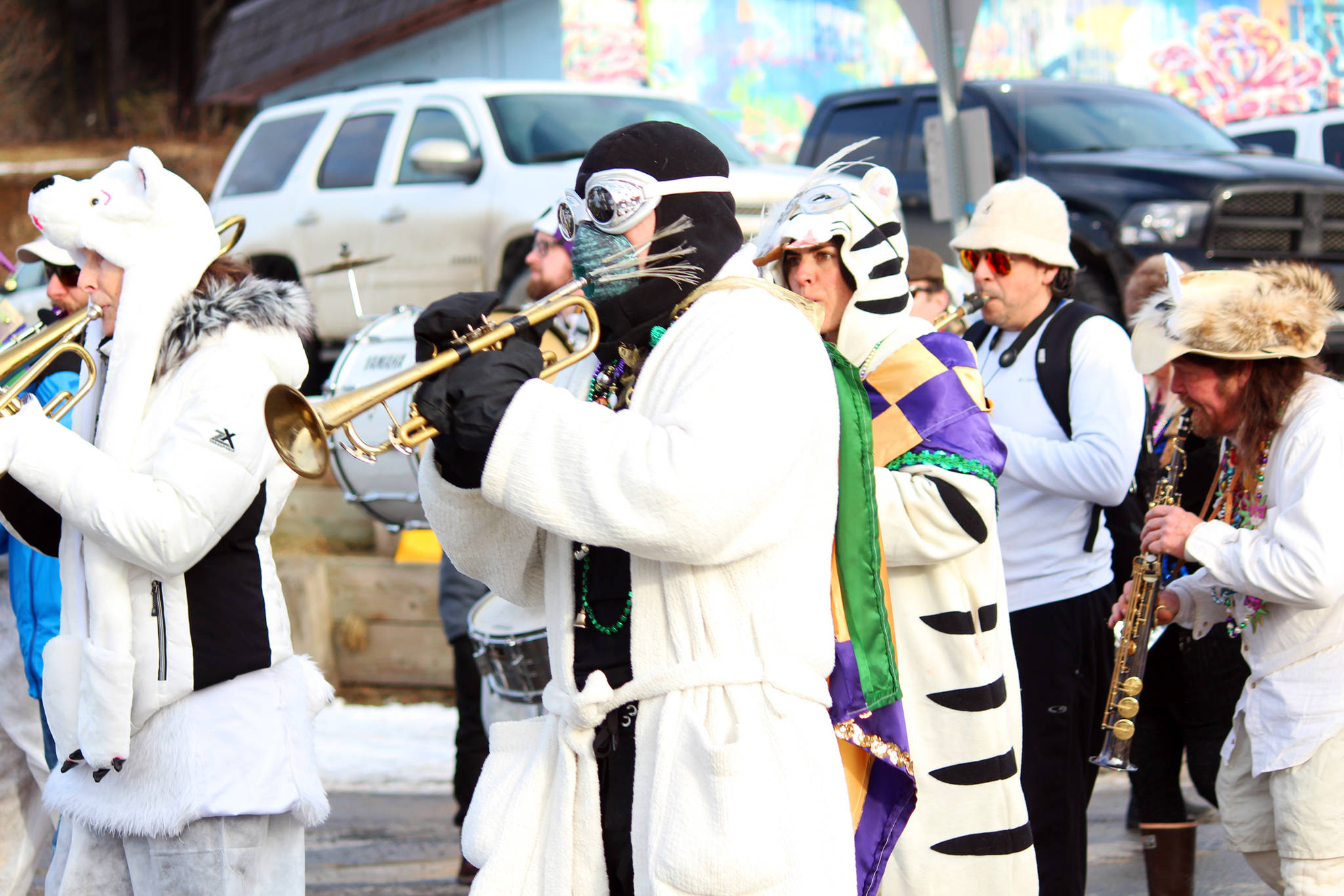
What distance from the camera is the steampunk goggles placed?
2.39 metres

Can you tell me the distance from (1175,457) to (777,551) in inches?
80.7

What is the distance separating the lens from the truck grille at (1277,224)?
8.27 metres

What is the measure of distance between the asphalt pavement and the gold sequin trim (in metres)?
2.67

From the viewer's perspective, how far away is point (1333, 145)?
422 inches

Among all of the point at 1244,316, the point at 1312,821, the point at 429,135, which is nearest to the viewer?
the point at 1312,821

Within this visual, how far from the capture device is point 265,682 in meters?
3.14

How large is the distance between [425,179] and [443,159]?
0.83m

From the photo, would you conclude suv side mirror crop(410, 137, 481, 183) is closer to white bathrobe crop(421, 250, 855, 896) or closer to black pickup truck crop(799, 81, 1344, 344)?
black pickup truck crop(799, 81, 1344, 344)

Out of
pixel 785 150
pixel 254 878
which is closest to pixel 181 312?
pixel 254 878

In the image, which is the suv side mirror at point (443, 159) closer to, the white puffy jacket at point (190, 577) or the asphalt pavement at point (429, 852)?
the asphalt pavement at point (429, 852)

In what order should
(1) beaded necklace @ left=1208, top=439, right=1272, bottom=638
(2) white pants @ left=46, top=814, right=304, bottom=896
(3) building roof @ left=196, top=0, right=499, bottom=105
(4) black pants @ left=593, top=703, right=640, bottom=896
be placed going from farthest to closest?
(3) building roof @ left=196, top=0, right=499, bottom=105
(1) beaded necklace @ left=1208, top=439, right=1272, bottom=638
(2) white pants @ left=46, top=814, right=304, bottom=896
(4) black pants @ left=593, top=703, right=640, bottom=896

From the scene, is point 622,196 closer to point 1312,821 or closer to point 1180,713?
point 1312,821

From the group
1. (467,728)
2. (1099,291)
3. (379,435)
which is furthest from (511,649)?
(1099,291)

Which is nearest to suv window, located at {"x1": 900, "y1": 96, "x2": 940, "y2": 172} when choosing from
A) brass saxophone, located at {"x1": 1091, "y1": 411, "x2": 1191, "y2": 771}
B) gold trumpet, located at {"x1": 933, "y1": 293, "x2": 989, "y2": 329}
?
gold trumpet, located at {"x1": 933, "y1": 293, "x2": 989, "y2": 329}
